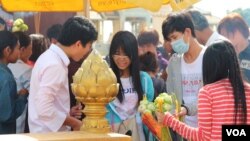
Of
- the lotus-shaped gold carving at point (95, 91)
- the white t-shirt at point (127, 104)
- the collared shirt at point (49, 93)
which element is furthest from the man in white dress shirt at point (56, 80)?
the lotus-shaped gold carving at point (95, 91)

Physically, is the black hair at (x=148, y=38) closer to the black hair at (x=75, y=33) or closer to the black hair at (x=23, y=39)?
the black hair at (x=23, y=39)

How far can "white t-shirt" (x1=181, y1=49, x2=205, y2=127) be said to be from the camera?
446 cm

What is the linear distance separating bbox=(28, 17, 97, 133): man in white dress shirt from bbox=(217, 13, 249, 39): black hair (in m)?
2.03

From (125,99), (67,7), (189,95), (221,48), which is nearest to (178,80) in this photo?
(189,95)

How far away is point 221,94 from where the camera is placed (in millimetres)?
→ 3236

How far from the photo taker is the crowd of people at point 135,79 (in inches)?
128

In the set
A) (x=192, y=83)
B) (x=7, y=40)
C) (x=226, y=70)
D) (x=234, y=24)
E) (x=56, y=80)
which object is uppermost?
(x=234, y=24)

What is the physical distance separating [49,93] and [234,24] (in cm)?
255

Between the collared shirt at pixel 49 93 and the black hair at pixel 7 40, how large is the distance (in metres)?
1.09

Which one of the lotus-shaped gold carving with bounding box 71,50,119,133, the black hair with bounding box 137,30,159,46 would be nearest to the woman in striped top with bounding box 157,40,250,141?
the lotus-shaped gold carving with bounding box 71,50,119,133

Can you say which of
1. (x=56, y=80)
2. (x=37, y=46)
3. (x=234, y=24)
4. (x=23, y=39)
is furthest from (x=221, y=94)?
(x=37, y=46)

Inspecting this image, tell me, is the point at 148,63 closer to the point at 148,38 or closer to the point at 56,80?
the point at 148,38

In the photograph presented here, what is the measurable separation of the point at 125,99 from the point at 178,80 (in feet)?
1.46

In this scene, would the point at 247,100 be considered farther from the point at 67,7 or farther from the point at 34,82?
the point at 67,7
